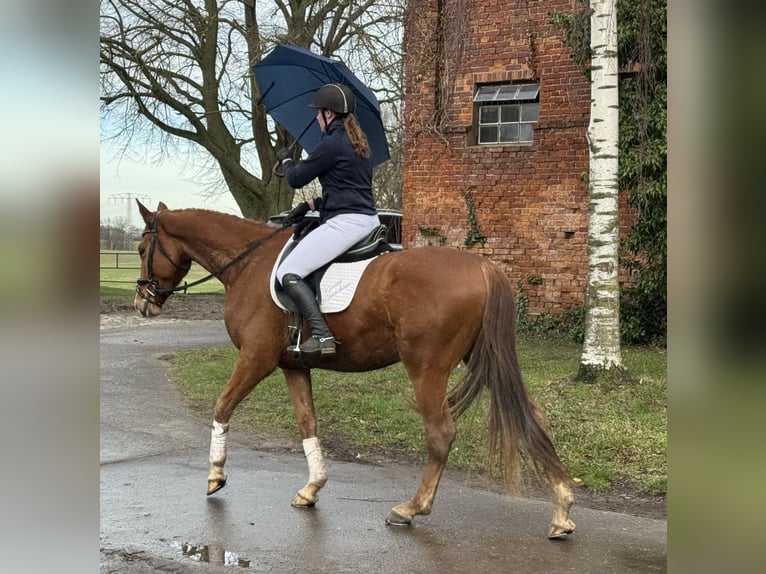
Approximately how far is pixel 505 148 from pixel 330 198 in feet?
35.9

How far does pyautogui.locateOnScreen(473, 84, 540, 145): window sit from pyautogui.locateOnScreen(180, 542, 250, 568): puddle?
12720 millimetres

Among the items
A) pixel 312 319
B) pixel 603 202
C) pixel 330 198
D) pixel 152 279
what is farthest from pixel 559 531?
pixel 603 202

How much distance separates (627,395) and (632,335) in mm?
5212

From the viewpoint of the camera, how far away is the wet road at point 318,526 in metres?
4.61

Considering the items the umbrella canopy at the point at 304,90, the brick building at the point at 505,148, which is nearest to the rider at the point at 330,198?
the umbrella canopy at the point at 304,90

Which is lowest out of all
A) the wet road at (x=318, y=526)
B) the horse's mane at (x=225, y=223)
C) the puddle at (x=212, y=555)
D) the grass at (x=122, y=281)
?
the wet road at (x=318, y=526)

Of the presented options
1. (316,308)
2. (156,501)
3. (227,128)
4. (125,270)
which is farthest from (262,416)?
(125,270)

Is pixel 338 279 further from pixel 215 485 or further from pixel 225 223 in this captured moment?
pixel 215 485

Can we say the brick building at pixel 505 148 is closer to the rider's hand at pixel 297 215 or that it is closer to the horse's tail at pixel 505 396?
the rider's hand at pixel 297 215

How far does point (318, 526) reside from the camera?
5305mm

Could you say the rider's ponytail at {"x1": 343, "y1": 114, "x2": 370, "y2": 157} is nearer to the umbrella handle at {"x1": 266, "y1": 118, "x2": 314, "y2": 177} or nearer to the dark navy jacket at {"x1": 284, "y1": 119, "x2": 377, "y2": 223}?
the dark navy jacket at {"x1": 284, "y1": 119, "x2": 377, "y2": 223}

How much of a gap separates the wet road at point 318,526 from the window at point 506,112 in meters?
10.5

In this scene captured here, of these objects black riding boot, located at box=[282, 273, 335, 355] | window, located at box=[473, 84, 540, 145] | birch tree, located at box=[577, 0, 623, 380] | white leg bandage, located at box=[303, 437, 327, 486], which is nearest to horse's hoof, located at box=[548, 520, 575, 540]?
white leg bandage, located at box=[303, 437, 327, 486]

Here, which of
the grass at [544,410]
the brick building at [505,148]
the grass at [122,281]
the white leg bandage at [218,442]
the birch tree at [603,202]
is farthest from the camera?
the grass at [122,281]
